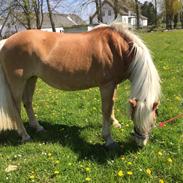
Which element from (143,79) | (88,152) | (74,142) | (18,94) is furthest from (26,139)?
(143,79)

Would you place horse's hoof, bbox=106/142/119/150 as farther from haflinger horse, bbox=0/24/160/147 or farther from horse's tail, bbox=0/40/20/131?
horse's tail, bbox=0/40/20/131

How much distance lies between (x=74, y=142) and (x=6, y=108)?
4.68 feet

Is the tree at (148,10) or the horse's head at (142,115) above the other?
the tree at (148,10)

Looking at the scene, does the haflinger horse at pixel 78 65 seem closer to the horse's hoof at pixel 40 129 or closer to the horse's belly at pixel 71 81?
the horse's belly at pixel 71 81

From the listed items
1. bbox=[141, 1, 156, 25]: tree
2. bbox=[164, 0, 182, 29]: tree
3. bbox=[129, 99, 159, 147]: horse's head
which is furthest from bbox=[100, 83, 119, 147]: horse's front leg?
bbox=[141, 1, 156, 25]: tree

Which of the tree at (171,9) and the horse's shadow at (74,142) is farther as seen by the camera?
the tree at (171,9)

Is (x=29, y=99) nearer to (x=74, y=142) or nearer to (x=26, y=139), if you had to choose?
(x=26, y=139)

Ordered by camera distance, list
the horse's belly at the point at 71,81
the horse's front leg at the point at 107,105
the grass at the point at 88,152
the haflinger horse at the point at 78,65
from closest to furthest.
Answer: the grass at the point at 88,152 → the haflinger horse at the point at 78,65 → the horse's front leg at the point at 107,105 → the horse's belly at the point at 71,81

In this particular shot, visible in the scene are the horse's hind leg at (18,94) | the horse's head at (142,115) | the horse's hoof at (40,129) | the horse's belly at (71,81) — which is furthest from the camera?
the horse's hoof at (40,129)

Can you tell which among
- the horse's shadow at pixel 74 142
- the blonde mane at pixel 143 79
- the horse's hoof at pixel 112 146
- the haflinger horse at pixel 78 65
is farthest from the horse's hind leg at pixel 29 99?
the blonde mane at pixel 143 79

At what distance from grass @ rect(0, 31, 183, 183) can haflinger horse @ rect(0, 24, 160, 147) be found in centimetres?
31

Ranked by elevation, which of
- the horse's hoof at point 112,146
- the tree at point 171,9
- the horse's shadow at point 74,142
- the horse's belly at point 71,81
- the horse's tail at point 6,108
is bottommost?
the horse's shadow at point 74,142

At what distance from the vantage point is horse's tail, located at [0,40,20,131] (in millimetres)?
6695

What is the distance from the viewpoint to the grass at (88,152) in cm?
522
